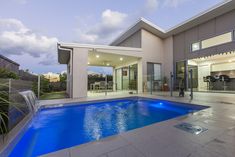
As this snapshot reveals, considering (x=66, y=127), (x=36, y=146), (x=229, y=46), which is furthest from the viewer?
(x=229, y=46)

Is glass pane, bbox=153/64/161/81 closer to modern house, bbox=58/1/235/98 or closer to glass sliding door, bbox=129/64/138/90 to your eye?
modern house, bbox=58/1/235/98

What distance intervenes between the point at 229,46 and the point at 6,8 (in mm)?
11688

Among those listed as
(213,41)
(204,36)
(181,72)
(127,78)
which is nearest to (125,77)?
(127,78)

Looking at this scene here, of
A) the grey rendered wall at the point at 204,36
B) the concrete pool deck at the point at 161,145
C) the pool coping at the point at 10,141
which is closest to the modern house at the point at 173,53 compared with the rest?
the grey rendered wall at the point at 204,36

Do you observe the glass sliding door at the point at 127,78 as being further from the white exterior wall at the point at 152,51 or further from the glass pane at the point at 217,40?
the glass pane at the point at 217,40

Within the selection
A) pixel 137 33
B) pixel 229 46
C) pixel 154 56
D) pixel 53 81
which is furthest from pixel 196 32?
pixel 53 81

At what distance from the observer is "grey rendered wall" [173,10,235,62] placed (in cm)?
791

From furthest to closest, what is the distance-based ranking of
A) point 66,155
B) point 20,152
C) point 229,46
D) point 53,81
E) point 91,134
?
1. point 53,81
2. point 229,46
3. point 91,134
4. point 20,152
5. point 66,155

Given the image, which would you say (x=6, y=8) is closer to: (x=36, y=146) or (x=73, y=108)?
(x=73, y=108)

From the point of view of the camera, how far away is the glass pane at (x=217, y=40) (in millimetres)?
7973

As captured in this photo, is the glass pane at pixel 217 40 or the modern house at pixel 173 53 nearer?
the modern house at pixel 173 53

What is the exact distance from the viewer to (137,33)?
11352mm

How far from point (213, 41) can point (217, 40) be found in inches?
9.9

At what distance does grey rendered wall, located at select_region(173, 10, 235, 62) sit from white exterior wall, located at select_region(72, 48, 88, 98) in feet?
25.1
